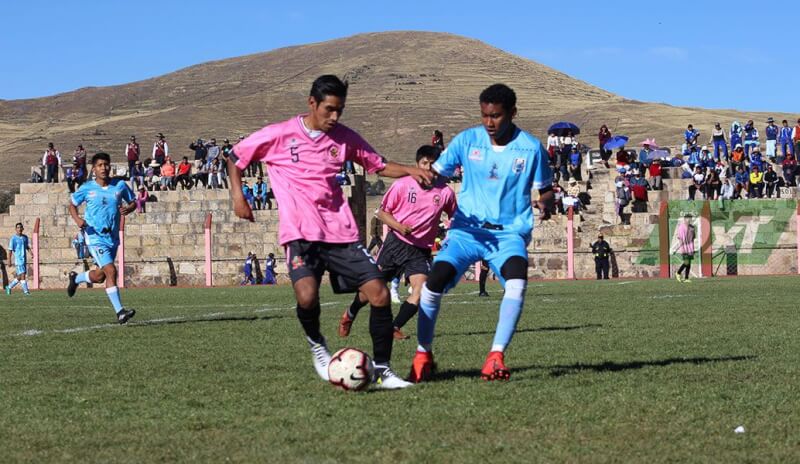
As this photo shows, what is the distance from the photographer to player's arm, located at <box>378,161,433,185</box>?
7984mm

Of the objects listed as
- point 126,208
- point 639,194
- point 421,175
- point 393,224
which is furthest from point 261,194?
point 421,175

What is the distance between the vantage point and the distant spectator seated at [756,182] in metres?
38.3

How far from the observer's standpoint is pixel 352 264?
789 centimetres

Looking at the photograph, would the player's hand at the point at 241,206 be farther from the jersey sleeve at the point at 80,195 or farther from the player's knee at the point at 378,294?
the jersey sleeve at the point at 80,195

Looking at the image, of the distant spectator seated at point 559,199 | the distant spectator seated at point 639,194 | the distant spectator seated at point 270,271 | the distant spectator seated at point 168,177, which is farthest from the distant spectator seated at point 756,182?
the distant spectator seated at point 168,177

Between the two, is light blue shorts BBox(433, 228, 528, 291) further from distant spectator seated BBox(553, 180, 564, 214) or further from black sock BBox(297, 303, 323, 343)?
distant spectator seated BBox(553, 180, 564, 214)

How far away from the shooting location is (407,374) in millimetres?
8875

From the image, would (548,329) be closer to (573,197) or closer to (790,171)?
(573,197)

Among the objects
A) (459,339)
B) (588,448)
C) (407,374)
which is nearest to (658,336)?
(459,339)

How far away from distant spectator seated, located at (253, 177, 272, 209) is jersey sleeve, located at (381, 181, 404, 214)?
2922cm

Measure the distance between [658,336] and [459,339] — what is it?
1870mm

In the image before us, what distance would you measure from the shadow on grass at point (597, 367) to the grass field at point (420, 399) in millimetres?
14

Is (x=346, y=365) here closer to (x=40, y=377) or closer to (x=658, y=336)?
(x=40, y=377)

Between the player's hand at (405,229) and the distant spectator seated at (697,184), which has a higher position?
the distant spectator seated at (697,184)
